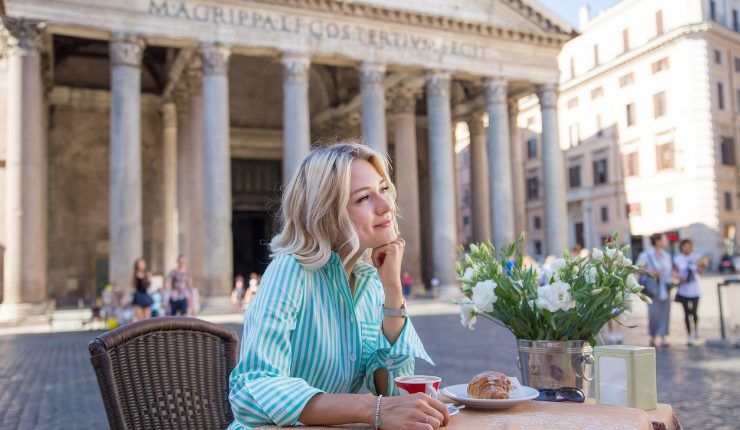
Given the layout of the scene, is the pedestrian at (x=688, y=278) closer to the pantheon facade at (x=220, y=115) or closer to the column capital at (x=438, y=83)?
the pantheon facade at (x=220, y=115)

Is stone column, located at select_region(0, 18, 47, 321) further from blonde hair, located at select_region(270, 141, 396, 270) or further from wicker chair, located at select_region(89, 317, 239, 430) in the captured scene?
blonde hair, located at select_region(270, 141, 396, 270)

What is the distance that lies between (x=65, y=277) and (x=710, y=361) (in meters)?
20.5

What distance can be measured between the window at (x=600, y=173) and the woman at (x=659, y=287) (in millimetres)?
30550

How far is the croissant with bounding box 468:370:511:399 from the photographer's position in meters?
2.07

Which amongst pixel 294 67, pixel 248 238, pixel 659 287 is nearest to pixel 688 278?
pixel 659 287

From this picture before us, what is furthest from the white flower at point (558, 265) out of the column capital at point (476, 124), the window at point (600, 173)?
the window at point (600, 173)

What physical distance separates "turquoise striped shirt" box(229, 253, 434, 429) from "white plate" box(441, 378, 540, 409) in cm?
19

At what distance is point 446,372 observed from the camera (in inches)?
319

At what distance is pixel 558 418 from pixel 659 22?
3856cm

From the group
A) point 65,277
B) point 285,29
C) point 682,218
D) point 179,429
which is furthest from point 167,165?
point 682,218

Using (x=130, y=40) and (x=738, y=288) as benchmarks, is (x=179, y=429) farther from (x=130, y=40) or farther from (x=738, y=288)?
(x=130, y=40)

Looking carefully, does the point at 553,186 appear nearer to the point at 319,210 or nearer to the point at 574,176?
the point at 574,176

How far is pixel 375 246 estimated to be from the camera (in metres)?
2.23

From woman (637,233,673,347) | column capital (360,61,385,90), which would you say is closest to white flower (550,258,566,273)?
woman (637,233,673,347)
